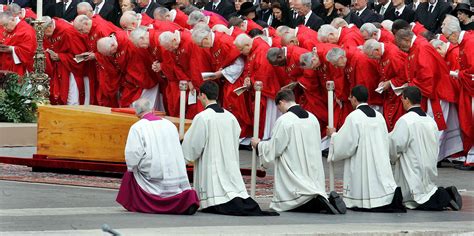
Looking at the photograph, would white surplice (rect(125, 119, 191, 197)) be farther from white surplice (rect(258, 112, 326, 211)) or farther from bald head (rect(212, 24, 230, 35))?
bald head (rect(212, 24, 230, 35))

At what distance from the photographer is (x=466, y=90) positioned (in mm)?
22641

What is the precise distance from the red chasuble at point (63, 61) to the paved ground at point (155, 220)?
734 cm

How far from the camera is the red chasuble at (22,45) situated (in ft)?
85.4

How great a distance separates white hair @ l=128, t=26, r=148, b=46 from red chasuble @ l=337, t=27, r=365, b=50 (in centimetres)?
286

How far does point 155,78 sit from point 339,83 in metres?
3.43

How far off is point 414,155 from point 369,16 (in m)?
8.35

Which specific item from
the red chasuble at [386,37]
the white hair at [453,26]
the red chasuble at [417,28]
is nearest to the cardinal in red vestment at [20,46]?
the red chasuble at [386,37]

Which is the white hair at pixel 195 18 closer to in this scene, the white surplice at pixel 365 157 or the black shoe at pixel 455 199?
the white surplice at pixel 365 157

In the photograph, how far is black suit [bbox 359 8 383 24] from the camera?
26.6m

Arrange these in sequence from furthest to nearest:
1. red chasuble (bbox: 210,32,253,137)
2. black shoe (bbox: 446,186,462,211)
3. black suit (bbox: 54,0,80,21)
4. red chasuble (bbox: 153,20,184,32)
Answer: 1. black suit (bbox: 54,0,80,21)
2. red chasuble (bbox: 153,20,184,32)
3. red chasuble (bbox: 210,32,253,137)
4. black shoe (bbox: 446,186,462,211)

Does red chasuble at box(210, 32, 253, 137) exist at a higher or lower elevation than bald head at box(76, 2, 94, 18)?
lower

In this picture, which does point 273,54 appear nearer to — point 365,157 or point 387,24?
point 387,24

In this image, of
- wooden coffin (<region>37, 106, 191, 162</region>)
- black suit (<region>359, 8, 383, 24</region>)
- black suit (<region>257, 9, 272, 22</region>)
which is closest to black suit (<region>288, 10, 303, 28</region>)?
black suit (<region>359, 8, 383, 24</region>)

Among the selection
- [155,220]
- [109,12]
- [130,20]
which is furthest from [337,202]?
[109,12]
